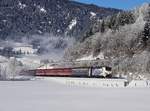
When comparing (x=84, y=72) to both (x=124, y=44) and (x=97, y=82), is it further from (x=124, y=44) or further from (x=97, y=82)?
(x=124, y=44)

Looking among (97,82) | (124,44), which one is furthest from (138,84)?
(124,44)

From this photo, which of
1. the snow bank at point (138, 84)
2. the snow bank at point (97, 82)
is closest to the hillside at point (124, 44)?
the snow bank at point (97, 82)

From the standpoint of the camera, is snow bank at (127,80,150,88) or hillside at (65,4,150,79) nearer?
snow bank at (127,80,150,88)

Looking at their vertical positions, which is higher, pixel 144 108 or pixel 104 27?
pixel 104 27

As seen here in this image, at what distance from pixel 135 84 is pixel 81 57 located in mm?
96010

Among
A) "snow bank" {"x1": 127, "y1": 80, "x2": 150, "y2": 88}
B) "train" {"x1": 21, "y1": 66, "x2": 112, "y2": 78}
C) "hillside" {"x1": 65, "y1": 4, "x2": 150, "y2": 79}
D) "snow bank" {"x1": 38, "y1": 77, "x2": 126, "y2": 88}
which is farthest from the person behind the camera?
"hillside" {"x1": 65, "y1": 4, "x2": 150, "y2": 79}

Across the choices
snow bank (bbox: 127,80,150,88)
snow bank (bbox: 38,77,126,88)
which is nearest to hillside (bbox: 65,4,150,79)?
snow bank (bbox: 38,77,126,88)

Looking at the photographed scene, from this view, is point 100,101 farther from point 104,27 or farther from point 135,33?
point 104,27

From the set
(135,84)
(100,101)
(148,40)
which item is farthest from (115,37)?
(100,101)

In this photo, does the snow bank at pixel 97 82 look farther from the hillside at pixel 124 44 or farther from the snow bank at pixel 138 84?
the hillside at pixel 124 44

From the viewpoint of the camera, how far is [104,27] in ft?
542

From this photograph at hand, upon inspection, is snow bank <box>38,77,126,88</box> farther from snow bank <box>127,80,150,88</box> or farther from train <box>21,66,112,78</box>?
train <box>21,66,112,78</box>

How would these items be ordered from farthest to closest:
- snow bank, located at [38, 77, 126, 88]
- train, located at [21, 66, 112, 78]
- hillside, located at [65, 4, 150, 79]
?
hillside, located at [65, 4, 150, 79], train, located at [21, 66, 112, 78], snow bank, located at [38, 77, 126, 88]

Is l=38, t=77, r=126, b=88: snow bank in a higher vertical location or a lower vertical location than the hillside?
lower
